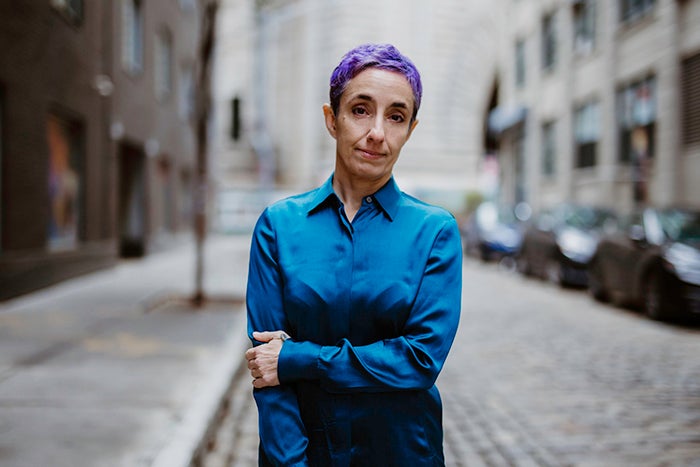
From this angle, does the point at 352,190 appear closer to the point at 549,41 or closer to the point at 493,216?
the point at 493,216

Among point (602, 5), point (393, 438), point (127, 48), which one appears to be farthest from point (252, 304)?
point (602, 5)

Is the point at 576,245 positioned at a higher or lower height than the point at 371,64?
lower

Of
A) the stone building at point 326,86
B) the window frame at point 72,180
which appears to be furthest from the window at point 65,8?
the stone building at point 326,86

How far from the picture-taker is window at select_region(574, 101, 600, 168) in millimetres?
22922

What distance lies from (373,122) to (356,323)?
495 millimetres

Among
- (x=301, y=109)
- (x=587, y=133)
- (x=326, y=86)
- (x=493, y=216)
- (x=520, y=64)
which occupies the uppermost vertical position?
(x=520, y=64)

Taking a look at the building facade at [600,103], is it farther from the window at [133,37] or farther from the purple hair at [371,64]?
the purple hair at [371,64]

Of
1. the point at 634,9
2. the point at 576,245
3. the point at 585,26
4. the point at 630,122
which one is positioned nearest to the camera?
the point at 576,245

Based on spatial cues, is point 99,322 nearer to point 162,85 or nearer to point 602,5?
point 162,85

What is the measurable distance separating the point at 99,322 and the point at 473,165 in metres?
30.2

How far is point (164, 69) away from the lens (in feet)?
48.6

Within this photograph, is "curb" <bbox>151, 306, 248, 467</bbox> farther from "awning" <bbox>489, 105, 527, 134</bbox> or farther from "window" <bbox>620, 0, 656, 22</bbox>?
"awning" <bbox>489, 105, 527, 134</bbox>

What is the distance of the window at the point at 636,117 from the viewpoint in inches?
749

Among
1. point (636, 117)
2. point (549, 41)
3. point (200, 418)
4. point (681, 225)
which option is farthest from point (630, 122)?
point (200, 418)
